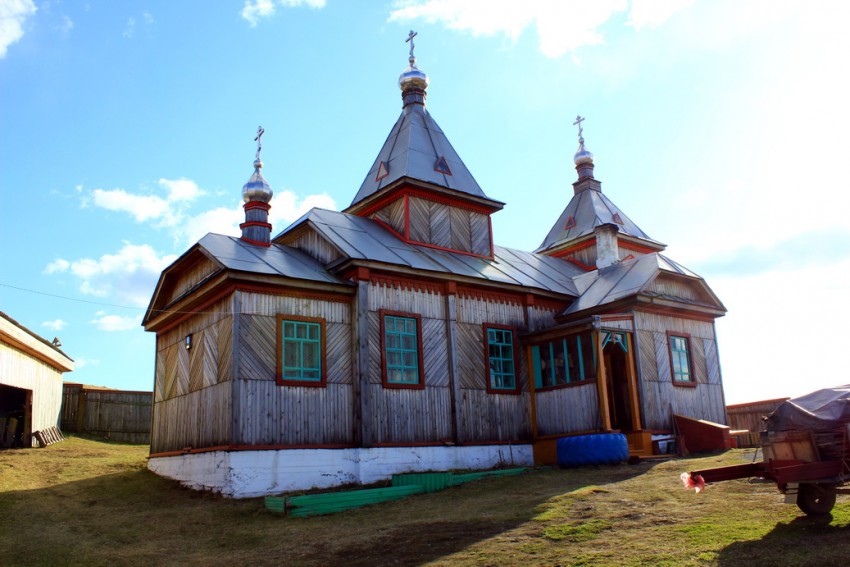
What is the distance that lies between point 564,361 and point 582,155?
15.4 meters

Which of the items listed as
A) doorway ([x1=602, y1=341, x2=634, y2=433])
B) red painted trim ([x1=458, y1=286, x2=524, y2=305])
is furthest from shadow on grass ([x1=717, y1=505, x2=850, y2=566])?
doorway ([x1=602, y1=341, x2=634, y2=433])

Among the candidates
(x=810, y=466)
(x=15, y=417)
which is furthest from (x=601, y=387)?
(x=15, y=417)

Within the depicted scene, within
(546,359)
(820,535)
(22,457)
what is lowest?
(820,535)

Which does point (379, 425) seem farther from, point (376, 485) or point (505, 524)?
point (505, 524)

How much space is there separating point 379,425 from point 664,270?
928cm

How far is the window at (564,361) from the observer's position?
19391mm

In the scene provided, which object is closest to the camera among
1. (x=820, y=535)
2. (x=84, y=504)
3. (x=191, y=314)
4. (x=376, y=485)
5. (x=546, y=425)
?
(x=820, y=535)

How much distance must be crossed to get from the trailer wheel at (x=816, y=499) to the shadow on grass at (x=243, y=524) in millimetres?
3776

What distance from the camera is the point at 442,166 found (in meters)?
23.2

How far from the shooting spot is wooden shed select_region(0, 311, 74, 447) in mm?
21922

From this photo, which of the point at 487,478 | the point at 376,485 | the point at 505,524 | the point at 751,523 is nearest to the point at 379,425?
the point at 376,485

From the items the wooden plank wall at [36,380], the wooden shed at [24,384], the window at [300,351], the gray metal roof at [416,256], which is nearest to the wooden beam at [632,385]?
the gray metal roof at [416,256]

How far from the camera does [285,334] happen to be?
16859 millimetres

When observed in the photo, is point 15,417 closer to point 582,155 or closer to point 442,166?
point 442,166
